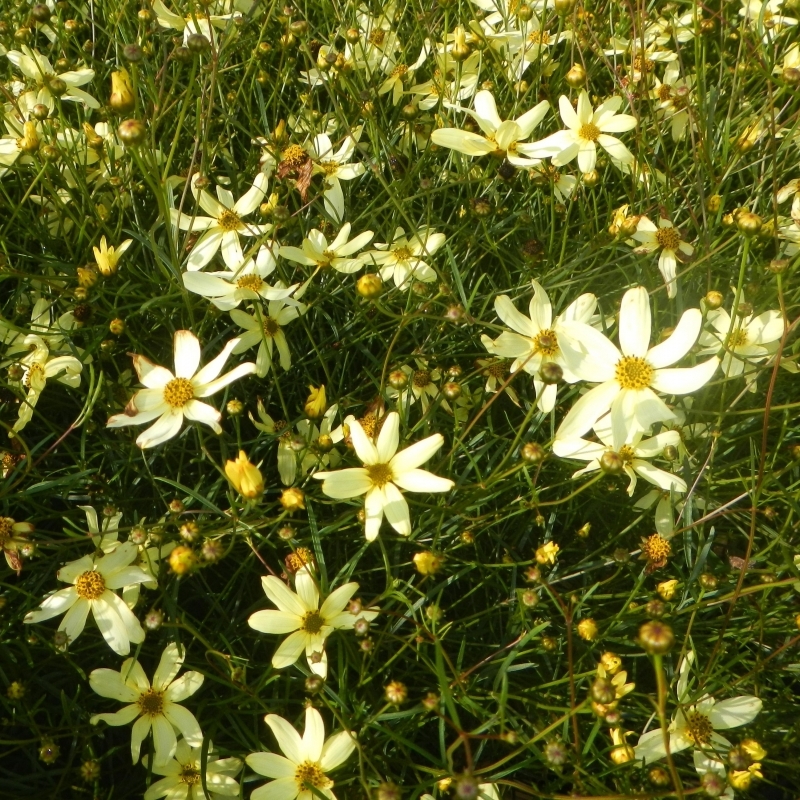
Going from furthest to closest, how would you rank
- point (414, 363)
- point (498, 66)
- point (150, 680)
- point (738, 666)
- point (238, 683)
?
point (498, 66)
point (414, 363)
point (738, 666)
point (150, 680)
point (238, 683)

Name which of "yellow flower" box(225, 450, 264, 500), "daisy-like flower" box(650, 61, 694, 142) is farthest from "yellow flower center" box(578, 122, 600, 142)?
"yellow flower" box(225, 450, 264, 500)

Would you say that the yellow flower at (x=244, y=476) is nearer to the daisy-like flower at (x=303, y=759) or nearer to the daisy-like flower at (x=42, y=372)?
the daisy-like flower at (x=303, y=759)

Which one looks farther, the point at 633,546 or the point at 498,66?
the point at 498,66

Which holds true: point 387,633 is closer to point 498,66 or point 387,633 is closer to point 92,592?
point 92,592

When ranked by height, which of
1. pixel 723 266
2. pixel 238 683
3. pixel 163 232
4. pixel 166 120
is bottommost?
pixel 238 683

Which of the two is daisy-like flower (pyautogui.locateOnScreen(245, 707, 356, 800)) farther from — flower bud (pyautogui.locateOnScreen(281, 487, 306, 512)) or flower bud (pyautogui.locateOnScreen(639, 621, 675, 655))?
flower bud (pyautogui.locateOnScreen(639, 621, 675, 655))

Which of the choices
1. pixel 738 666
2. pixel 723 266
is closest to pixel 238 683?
pixel 738 666

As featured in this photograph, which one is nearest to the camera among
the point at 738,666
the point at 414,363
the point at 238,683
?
the point at 238,683
